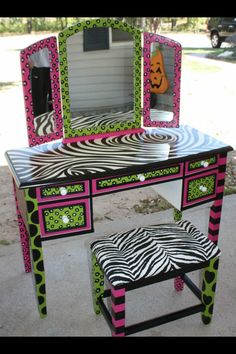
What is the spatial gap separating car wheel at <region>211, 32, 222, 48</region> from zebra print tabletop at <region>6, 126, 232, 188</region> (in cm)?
1103

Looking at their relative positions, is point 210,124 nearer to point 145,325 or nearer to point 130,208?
point 130,208

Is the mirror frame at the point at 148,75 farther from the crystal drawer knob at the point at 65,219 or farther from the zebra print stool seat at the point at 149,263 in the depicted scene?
the crystal drawer knob at the point at 65,219

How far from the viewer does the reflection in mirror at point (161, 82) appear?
88.0 inches

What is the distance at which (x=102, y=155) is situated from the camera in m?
2.01

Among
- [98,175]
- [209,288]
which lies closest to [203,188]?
[209,288]

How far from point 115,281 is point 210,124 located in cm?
421

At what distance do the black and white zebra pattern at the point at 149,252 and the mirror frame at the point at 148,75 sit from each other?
638mm

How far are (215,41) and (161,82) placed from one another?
439 inches

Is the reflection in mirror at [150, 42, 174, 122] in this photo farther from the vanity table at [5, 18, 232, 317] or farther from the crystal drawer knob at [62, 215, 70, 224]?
the crystal drawer knob at [62, 215, 70, 224]

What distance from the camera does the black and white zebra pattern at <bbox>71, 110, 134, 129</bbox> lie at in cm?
214

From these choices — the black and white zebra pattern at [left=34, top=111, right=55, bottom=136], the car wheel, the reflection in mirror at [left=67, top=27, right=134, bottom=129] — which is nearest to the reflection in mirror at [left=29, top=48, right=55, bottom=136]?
the black and white zebra pattern at [left=34, top=111, right=55, bottom=136]

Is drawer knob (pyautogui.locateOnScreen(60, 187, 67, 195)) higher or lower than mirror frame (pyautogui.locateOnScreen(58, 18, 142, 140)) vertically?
lower

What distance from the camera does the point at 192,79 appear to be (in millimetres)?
8281

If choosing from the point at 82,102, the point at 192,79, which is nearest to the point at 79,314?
the point at 82,102
